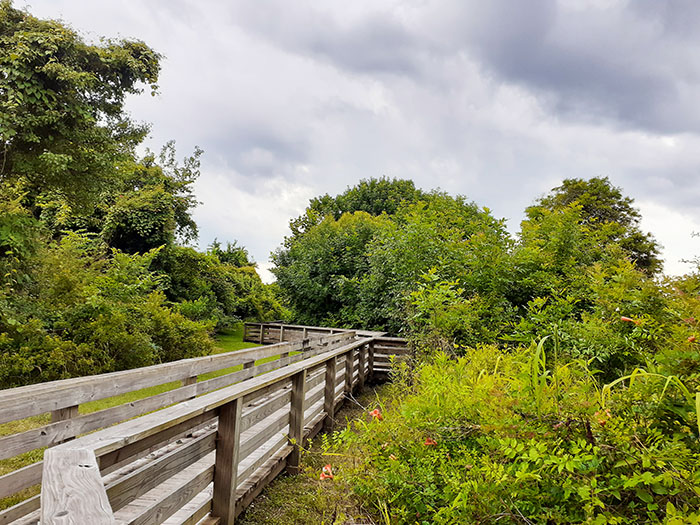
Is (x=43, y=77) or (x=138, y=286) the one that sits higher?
(x=43, y=77)

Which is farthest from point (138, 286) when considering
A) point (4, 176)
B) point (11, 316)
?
point (4, 176)

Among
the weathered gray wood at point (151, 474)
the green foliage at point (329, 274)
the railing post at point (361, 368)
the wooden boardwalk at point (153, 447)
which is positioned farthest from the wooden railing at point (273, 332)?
the weathered gray wood at point (151, 474)

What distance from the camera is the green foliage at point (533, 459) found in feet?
3.05

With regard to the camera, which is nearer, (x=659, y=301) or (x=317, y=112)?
(x=659, y=301)

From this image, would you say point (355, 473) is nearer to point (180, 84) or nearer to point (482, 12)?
point (482, 12)

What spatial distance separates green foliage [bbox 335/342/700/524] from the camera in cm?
93

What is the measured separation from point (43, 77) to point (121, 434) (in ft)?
31.6

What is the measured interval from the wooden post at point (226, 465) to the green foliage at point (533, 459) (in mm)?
1059

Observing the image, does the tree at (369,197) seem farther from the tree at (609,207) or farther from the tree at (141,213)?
the tree at (141,213)

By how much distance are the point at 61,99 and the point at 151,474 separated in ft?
30.9

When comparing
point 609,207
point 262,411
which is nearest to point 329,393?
point 262,411

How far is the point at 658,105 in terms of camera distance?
6727mm

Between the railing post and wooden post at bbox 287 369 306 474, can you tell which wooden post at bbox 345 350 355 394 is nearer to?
the railing post

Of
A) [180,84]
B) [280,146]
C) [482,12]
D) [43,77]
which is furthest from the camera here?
[280,146]
